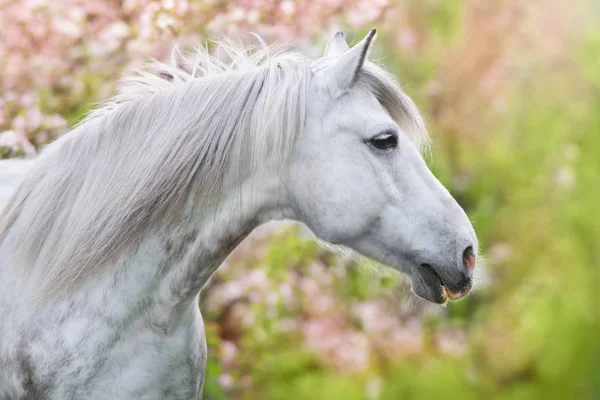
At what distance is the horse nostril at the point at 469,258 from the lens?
1.73 m

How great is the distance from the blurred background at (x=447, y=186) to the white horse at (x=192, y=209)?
1273 mm

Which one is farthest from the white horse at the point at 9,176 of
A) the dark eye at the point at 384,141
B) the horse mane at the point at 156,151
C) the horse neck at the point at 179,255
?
the dark eye at the point at 384,141

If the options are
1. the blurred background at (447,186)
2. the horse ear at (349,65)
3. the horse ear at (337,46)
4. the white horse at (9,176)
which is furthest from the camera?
Answer: the blurred background at (447,186)

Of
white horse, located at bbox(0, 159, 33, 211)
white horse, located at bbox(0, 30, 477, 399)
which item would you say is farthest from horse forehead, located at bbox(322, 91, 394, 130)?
white horse, located at bbox(0, 159, 33, 211)

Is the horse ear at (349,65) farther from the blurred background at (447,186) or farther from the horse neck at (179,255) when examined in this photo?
the blurred background at (447,186)

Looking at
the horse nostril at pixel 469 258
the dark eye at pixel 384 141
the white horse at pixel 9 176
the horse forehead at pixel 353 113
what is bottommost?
the horse nostril at pixel 469 258

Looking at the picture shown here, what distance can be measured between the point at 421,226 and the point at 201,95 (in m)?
0.53

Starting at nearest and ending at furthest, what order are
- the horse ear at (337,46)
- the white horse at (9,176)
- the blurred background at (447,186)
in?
the horse ear at (337,46) → the white horse at (9,176) → the blurred background at (447,186)

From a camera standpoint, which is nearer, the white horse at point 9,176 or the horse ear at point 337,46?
the horse ear at point 337,46

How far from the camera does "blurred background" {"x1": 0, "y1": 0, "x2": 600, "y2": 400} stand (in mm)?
3279

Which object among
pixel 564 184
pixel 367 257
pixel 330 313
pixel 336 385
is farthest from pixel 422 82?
pixel 367 257

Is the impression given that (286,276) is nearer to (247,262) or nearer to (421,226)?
(247,262)

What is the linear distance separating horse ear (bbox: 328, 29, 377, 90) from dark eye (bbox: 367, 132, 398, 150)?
13cm

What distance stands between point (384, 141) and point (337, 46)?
13.1 inches
